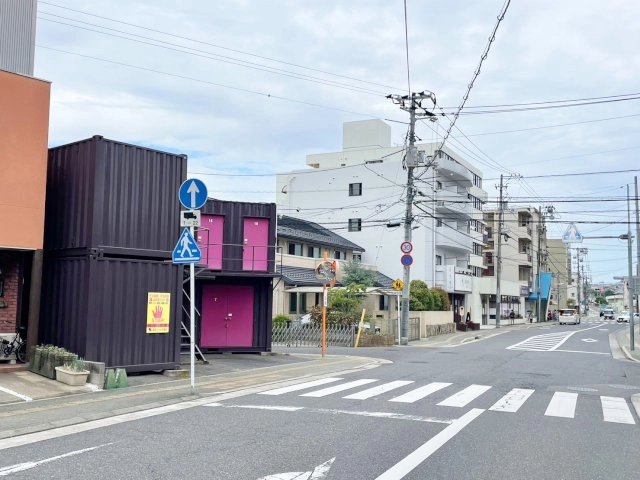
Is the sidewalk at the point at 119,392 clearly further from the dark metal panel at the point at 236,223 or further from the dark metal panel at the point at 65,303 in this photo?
the dark metal panel at the point at 236,223

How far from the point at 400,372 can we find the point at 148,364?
664cm

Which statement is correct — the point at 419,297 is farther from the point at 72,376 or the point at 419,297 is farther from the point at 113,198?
the point at 72,376

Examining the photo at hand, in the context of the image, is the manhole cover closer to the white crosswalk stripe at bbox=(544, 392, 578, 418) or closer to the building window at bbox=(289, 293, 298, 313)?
the white crosswalk stripe at bbox=(544, 392, 578, 418)

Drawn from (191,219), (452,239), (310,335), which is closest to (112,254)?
(191,219)

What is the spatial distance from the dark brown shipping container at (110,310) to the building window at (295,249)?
25.0 meters

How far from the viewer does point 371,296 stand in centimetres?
3422

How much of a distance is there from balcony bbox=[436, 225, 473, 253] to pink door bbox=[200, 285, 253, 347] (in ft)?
104

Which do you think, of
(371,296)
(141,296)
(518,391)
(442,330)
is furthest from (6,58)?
(442,330)

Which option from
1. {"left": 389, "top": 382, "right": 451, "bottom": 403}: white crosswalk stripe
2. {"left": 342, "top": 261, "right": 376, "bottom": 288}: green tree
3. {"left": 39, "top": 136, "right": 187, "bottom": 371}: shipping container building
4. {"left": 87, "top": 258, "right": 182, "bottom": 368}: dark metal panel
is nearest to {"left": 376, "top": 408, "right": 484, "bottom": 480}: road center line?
{"left": 389, "top": 382, "right": 451, "bottom": 403}: white crosswalk stripe

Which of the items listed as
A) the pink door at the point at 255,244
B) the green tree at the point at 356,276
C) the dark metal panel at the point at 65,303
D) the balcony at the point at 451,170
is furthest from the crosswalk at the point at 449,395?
the balcony at the point at 451,170

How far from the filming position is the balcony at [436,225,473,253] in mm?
49688

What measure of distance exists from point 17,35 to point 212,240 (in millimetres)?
8120

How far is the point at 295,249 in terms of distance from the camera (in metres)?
40.0

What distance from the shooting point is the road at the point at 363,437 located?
6.40 meters
